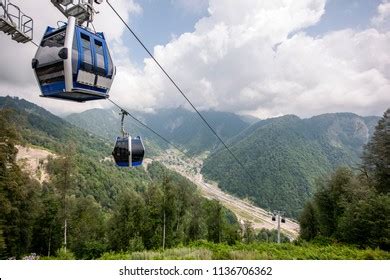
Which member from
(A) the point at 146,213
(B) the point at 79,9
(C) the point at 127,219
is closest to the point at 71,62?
(B) the point at 79,9

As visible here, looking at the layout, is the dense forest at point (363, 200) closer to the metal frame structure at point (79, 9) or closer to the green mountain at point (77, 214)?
the green mountain at point (77, 214)

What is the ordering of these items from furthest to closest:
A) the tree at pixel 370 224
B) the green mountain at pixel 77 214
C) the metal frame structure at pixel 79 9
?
the green mountain at pixel 77 214 → the tree at pixel 370 224 → the metal frame structure at pixel 79 9

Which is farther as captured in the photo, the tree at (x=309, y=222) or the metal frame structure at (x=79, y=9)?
the tree at (x=309, y=222)

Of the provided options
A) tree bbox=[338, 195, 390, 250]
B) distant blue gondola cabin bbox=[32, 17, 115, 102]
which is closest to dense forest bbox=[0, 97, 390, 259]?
tree bbox=[338, 195, 390, 250]

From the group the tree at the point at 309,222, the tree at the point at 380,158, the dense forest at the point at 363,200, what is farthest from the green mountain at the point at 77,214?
the tree at the point at 380,158

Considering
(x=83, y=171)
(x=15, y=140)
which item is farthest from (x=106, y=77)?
(x=83, y=171)

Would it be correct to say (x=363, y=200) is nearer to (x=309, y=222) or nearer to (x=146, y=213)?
(x=309, y=222)

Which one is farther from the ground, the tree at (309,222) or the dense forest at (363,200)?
the dense forest at (363,200)
